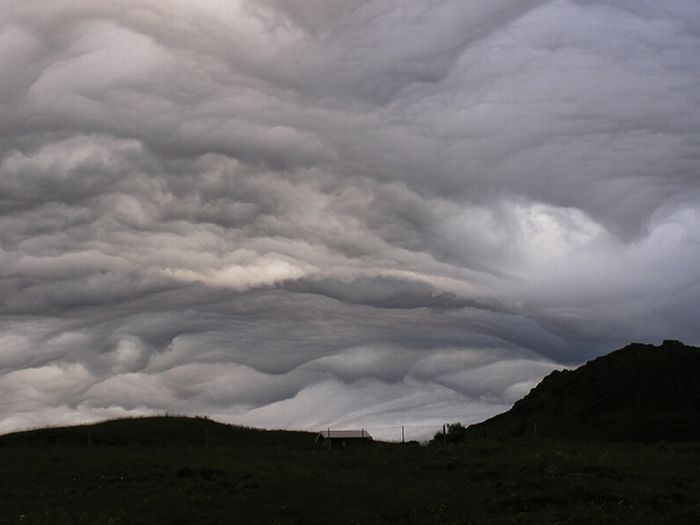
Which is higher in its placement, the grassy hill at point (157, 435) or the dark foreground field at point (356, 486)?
the grassy hill at point (157, 435)

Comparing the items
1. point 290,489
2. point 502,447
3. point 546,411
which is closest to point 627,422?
point 546,411

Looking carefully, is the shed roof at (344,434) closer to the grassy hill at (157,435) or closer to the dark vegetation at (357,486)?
the grassy hill at (157,435)

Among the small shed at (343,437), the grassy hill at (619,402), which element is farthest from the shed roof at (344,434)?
the grassy hill at (619,402)

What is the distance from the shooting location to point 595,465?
139ft

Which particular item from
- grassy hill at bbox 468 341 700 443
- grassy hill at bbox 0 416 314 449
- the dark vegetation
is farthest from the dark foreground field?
grassy hill at bbox 468 341 700 443

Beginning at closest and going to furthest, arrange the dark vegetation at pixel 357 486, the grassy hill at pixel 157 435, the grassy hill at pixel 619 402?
the dark vegetation at pixel 357 486, the grassy hill at pixel 157 435, the grassy hill at pixel 619 402

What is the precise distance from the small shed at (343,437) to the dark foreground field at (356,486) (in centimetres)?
1852

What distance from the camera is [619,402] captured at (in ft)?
293

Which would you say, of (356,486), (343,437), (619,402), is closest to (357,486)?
(356,486)

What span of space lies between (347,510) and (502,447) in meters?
22.3

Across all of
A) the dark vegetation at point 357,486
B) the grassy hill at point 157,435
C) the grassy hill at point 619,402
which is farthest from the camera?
the grassy hill at point 619,402

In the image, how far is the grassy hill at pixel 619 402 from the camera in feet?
265

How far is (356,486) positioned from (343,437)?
35.0 meters

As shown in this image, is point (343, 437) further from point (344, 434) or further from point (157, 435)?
point (157, 435)
